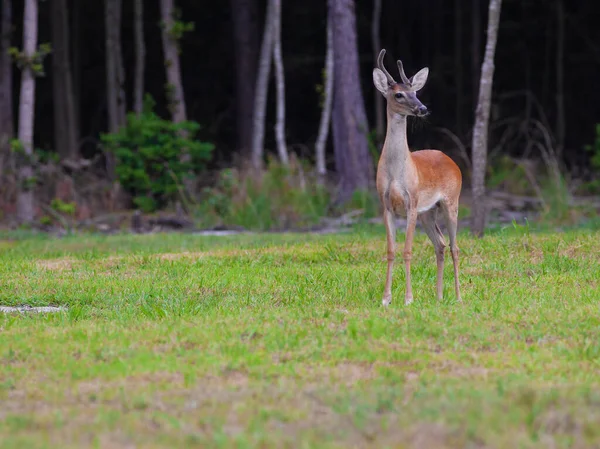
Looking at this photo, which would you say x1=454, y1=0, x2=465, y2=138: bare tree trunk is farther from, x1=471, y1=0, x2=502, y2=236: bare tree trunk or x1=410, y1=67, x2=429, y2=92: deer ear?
x1=410, y1=67, x2=429, y2=92: deer ear

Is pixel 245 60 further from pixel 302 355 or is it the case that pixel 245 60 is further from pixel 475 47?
pixel 302 355

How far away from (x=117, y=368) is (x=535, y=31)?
99.9 ft

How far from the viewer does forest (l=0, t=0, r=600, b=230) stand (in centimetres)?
1967

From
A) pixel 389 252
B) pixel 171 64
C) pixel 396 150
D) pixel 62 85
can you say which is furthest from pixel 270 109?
pixel 389 252

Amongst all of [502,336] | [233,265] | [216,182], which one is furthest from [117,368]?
[216,182]

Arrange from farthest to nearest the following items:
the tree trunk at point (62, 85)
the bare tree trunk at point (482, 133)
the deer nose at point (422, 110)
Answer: the tree trunk at point (62, 85) < the bare tree trunk at point (482, 133) < the deer nose at point (422, 110)

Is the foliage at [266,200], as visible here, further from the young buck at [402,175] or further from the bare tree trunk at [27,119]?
the young buck at [402,175]

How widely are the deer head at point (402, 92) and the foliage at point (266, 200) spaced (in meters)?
9.21

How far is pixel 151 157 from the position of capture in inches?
829

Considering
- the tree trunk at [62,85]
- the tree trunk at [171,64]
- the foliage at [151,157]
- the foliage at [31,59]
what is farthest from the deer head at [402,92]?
the tree trunk at [62,85]

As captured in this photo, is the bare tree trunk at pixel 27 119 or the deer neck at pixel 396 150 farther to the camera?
the bare tree trunk at pixel 27 119

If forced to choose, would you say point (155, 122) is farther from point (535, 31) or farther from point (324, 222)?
point (535, 31)

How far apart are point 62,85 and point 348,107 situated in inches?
388

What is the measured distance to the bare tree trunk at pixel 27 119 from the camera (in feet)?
64.1
